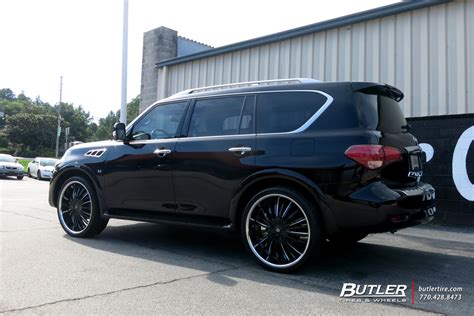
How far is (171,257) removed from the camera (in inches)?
195

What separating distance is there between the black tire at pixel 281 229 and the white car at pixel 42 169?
22.6 m

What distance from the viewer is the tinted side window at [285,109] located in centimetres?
441

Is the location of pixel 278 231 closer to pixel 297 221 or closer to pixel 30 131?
pixel 297 221

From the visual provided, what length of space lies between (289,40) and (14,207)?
735 cm

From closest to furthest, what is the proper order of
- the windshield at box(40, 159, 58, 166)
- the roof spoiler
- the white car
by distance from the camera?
the roof spoiler → the white car → the windshield at box(40, 159, 58, 166)

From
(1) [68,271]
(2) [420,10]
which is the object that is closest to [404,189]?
(1) [68,271]

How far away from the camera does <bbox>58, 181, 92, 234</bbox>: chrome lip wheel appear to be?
5980mm

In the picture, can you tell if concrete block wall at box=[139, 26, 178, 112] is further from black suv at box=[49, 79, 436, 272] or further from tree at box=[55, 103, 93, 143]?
tree at box=[55, 103, 93, 143]

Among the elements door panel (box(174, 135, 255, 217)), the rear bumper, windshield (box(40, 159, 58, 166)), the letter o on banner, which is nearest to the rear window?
the rear bumper

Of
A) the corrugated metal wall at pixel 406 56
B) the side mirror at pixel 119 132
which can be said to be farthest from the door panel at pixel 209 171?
the corrugated metal wall at pixel 406 56

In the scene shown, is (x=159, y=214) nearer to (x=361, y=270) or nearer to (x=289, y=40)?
(x=361, y=270)

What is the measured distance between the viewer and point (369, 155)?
389 cm

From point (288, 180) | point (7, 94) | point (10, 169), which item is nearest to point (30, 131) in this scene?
point (10, 169)

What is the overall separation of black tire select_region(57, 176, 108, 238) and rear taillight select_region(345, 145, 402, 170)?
142 inches
